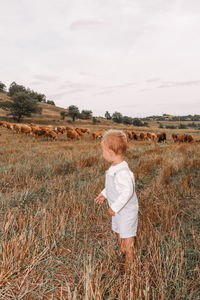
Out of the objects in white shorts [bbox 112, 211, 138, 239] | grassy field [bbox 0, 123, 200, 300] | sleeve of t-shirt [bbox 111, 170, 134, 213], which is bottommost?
grassy field [bbox 0, 123, 200, 300]

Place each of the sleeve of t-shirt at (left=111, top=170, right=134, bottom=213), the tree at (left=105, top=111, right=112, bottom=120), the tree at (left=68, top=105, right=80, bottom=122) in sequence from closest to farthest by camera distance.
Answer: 1. the sleeve of t-shirt at (left=111, top=170, right=134, bottom=213)
2. the tree at (left=68, top=105, right=80, bottom=122)
3. the tree at (left=105, top=111, right=112, bottom=120)

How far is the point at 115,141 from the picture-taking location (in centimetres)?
207

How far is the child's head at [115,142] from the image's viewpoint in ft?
6.79

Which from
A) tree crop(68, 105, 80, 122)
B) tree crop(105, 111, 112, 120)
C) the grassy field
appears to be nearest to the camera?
the grassy field

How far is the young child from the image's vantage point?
6.45 feet

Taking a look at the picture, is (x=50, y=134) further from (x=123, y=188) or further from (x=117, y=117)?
(x=117, y=117)

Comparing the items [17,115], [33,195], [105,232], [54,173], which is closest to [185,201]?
[105,232]

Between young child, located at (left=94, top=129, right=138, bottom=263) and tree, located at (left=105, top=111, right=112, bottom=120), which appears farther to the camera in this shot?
tree, located at (left=105, top=111, right=112, bottom=120)

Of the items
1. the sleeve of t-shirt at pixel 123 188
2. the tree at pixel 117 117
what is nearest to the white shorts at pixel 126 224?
the sleeve of t-shirt at pixel 123 188

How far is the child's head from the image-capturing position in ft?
6.79

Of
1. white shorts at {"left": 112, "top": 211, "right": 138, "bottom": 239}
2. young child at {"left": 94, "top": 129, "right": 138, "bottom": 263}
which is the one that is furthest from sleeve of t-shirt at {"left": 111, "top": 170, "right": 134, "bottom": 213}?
white shorts at {"left": 112, "top": 211, "right": 138, "bottom": 239}

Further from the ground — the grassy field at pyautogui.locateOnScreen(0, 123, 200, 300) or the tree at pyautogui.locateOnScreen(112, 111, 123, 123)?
the tree at pyautogui.locateOnScreen(112, 111, 123, 123)

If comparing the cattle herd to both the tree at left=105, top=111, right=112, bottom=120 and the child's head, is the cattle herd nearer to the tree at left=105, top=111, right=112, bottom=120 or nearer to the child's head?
the child's head

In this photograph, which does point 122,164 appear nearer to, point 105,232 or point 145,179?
point 105,232
